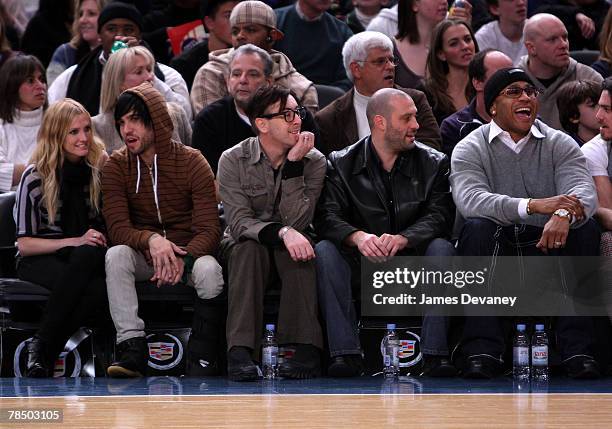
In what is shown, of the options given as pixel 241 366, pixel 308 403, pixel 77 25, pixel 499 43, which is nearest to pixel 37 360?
pixel 241 366

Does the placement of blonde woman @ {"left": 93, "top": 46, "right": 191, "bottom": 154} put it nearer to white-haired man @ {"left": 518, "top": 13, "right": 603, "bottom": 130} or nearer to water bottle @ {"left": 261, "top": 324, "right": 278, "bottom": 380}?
water bottle @ {"left": 261, "top": 324, "right": 278, "bottom": 380}

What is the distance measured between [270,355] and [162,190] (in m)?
1.12

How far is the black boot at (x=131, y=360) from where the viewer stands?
6.16 metres

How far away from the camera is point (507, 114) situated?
21.3 feet

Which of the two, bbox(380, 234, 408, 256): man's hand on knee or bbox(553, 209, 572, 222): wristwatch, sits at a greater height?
bbox(553, 209, 572, 222): wristwatch

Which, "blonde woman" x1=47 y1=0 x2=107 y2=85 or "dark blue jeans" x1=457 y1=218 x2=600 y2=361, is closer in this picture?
"dark blue jeans" x1=457 y1=218 x2=600 y2=361

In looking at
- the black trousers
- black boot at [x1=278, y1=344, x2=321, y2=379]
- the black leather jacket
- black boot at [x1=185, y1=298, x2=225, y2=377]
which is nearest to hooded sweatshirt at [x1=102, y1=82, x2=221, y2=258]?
the black trousers

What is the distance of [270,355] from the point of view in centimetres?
618

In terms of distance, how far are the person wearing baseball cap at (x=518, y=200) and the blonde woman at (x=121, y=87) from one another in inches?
71.6

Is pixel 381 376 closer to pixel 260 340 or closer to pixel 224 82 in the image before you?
pixel 260 340

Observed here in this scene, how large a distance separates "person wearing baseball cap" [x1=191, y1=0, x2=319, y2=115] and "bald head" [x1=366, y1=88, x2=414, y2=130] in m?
0.97

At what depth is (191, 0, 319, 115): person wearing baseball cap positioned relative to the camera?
301 inches

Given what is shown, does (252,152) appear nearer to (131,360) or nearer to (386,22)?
(131,360)

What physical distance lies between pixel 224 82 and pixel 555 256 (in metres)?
2.53
